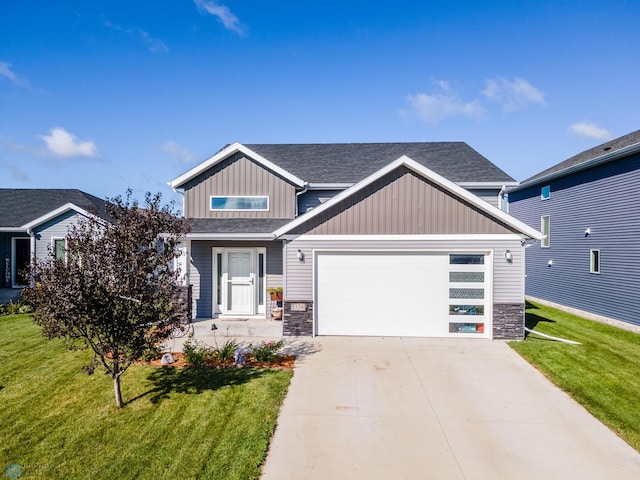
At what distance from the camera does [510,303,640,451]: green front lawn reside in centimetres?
530

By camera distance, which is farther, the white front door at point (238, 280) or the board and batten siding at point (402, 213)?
the white front door at point (238, 280)

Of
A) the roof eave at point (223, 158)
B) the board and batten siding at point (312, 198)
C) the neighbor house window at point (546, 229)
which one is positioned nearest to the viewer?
the roof eave at point (223, 158)

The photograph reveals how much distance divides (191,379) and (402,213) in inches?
263

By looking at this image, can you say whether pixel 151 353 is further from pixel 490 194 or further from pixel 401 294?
pixel 490 194

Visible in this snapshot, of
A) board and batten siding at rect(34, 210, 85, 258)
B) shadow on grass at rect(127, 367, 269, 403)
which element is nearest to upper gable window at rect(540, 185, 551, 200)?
shadow on grass at rect(127, 367, 269, 403)

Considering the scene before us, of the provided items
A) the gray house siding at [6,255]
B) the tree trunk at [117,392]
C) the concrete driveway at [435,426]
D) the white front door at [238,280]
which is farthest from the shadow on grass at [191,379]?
the gray house siding at [6,255]

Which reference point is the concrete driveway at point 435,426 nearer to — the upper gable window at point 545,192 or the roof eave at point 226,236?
the roof eave at point 226,236

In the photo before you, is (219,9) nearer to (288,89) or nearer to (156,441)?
(288,89)

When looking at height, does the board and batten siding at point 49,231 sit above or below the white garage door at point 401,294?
above

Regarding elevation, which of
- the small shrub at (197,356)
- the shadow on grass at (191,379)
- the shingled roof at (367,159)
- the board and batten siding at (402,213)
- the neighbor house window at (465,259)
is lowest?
the shadow on grass at (191,379)

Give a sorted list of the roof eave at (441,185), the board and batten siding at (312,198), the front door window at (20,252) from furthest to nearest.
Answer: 1. the front door window at (20,252)
2. the board and batten siding at (312,198)
3. the roof eave at (441,185)

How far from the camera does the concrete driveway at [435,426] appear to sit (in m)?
4.02

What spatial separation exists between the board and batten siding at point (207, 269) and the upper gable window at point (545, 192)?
44.0 ft

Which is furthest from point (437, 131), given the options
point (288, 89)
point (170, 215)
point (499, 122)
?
point (170, 215)
